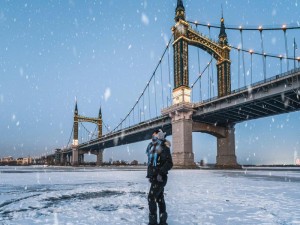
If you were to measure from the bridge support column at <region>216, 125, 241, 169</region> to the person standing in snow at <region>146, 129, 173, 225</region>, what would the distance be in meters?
44.6

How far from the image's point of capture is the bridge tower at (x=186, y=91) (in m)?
42.0

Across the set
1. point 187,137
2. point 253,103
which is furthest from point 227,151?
point 253,103

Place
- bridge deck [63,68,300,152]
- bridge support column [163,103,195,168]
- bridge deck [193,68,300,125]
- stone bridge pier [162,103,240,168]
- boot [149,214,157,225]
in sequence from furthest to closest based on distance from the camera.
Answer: stone bridge pier [162,103,240,168]
bridge support column [163,103,195,168]
bridge deck [63,68,300,152]
bridge deck [193,68,300,125]
boot [149,214,157,225]

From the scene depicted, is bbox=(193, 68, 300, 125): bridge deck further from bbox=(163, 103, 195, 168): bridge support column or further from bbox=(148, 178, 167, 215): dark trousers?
bbox=(148, 178, 167, 215): dark trousers

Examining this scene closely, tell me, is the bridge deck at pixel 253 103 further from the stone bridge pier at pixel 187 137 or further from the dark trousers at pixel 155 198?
the dark trousers at pixel 155 198

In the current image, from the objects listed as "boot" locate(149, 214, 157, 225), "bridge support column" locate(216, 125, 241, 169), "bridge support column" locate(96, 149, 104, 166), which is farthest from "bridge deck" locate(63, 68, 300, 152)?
"bridge support column" locate(96, 149, 104, 166)

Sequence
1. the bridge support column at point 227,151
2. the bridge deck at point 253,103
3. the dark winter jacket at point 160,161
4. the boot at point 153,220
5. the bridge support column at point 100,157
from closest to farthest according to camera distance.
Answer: the boot at point 153,220, the dark winter jacket at point 160,161, the bridge deck at point 253,103, the bridge support column at point 227,151, the bridge support column at point 100,157

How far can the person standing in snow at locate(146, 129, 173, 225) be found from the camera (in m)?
4.71

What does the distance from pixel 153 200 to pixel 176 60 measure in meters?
42.4

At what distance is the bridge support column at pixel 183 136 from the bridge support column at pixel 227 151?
8.86m

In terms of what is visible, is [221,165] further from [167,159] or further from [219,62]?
[167,159]

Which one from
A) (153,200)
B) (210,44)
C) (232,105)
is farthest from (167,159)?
(210,44)

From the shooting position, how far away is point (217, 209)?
19.8 ft

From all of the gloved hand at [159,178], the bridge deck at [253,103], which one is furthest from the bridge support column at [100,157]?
the gloved hand at [159,178]
